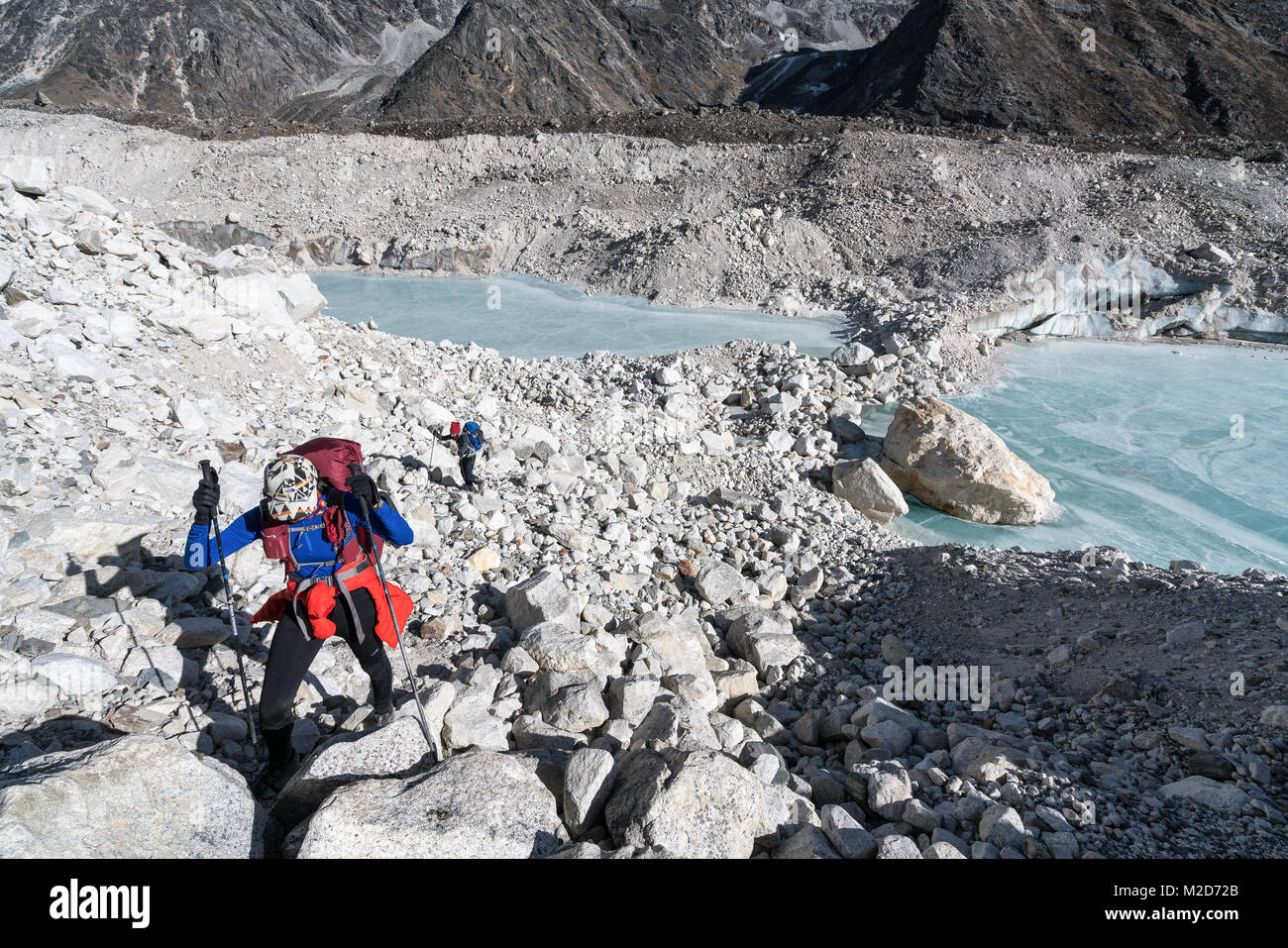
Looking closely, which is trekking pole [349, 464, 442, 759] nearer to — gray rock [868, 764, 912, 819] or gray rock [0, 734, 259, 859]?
gray rock [0, 734, 259, 859]

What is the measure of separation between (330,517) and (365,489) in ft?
0.64

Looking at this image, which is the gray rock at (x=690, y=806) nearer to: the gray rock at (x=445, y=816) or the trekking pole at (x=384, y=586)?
the gray rock at (x=445, y=816)

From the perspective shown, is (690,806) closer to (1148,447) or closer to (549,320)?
(1148,447)

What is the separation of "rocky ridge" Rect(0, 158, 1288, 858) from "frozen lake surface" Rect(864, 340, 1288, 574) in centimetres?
208

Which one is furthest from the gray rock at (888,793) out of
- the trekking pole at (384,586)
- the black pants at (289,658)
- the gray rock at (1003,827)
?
the black pants at (289,658)

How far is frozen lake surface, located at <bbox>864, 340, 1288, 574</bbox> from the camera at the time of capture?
718cm

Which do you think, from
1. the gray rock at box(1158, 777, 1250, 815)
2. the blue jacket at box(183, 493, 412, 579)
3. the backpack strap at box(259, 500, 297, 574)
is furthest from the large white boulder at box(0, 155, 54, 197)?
the gray rock at box(1158, 777, 1250, 815)

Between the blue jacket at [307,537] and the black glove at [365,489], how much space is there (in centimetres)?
3

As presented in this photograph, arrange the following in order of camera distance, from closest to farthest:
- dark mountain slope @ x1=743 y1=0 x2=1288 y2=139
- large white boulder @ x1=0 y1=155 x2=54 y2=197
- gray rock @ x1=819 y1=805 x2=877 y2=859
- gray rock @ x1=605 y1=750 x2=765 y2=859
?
gray rock @ x1=605 y1=750 x2=765 y2=859
gray rock @ x1=819 y1=805 x2=877 y2=859
large white boulder @ x1=0 y1=155 x2=54 y2=197
dark mountain slope @ x1=743 y1=0 x2=1288 y2=139

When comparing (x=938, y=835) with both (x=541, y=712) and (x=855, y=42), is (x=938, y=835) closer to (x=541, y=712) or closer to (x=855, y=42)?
(x=541, y=712)

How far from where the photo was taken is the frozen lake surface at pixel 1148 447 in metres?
7.18

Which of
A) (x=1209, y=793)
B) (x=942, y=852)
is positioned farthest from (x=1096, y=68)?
(x=942, y=852)

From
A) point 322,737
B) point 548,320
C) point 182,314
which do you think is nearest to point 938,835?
point 322,737

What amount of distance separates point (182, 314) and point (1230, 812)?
7338 mm
